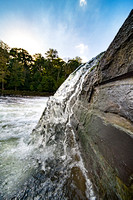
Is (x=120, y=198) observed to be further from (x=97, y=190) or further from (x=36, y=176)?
(x=36, y=176)

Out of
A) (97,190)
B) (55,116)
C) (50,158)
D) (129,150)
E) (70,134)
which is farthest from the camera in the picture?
(55,116)

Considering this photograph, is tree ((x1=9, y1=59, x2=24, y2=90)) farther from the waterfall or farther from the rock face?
the rock face

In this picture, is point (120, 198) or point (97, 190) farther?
point (97, 190)

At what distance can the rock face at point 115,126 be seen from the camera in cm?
62

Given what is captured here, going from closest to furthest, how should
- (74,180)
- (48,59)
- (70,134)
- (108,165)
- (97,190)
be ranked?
(108,165), (97,190), (74,180), (70,134), (48,59)

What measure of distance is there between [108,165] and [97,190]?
1.21 feet

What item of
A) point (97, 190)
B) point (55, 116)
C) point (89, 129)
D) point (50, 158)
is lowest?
point (50, 158)

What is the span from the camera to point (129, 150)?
0.60 metres

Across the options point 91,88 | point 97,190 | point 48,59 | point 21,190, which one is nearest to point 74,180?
point 97,190

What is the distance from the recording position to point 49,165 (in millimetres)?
1327

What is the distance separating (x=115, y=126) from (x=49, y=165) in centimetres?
123

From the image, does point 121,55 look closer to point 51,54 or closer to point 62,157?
point 62,157

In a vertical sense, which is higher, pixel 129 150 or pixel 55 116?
pixel 129 150

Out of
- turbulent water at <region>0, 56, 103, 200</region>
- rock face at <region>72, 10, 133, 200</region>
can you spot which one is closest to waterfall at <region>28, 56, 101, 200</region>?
turbulent water at <region>0, 56, 103, 200</region>
